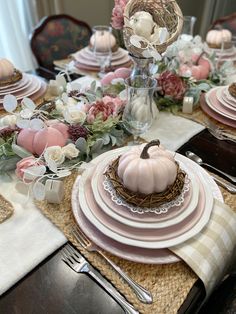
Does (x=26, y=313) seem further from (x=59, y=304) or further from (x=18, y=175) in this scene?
(x=18, y=175)

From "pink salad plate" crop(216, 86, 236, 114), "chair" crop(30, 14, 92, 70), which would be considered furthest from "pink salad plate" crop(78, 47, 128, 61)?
"pink salad plate" crop(216, 86, 236, 114)

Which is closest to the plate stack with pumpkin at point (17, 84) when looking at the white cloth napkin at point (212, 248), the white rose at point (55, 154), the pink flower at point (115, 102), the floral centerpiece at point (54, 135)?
the floral centerpiece at point (54, 135)

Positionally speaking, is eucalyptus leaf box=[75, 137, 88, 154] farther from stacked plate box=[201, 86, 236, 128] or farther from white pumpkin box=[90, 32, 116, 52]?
white pumpkin box=[90, 32, 116, 52]

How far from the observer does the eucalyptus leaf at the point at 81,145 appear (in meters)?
0.73

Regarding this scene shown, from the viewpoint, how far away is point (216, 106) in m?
0.99

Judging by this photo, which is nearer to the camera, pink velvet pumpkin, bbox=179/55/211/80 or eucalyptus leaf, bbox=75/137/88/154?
eucalyptus leaf, bbox=75/137/88/154

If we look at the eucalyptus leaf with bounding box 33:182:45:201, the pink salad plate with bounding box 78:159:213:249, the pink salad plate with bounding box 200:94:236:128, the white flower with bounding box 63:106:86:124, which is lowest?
the pink salad plate with bounding box 200:94:236:128

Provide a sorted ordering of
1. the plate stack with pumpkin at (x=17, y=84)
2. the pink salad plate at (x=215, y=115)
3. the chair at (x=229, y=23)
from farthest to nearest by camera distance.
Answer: the chair at (x=229, y=23) → the plate stack with pumpkin at (x=17, y=84) → the pink salad plate at (x=215, y=115)

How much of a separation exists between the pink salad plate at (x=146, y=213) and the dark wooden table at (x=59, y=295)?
12cm

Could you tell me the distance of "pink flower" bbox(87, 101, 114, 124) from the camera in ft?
2.70

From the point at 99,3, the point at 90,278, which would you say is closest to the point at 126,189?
the point at 90,278

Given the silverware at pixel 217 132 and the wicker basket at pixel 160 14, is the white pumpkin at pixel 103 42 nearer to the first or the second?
the wicker basket at pixel 160 14

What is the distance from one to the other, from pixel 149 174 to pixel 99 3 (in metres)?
2.57

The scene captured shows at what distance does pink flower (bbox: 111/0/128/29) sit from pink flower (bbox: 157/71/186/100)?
0.78 feet
